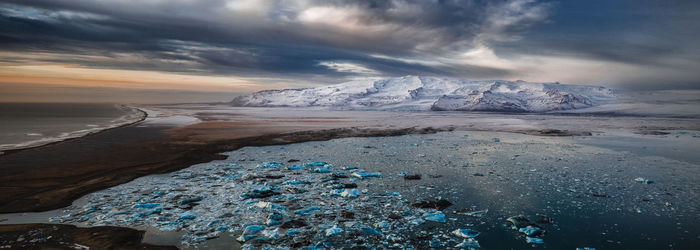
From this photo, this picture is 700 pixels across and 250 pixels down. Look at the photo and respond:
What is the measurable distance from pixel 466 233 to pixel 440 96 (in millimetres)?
92977

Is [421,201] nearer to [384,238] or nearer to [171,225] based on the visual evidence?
[384,238]

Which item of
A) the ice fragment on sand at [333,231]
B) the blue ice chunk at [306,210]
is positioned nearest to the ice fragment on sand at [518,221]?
the ice fragment on sand at [333,231]

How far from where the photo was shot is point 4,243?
575 centimetres

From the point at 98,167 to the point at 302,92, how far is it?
113 m

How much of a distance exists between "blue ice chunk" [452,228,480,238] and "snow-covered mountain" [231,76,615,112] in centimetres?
7384

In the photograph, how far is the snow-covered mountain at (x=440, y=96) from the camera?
76688mm

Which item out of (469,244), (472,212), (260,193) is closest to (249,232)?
(260,193)

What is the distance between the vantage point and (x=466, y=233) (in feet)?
20.8

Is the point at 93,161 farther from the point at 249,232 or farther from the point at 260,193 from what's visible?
the point at 249,232

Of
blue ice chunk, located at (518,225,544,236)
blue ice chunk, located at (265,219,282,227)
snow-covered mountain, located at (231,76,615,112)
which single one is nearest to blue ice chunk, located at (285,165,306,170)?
blue ice chunk, located at (265,219,282,227)

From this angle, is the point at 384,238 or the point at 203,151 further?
the point at 203,151

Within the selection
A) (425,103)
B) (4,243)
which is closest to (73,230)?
(4,243)

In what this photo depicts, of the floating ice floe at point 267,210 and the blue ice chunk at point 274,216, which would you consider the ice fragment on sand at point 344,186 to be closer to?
the floating ice floe at point 267,210

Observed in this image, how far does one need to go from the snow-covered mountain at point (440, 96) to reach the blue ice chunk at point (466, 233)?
73.8 meters
